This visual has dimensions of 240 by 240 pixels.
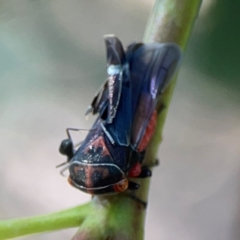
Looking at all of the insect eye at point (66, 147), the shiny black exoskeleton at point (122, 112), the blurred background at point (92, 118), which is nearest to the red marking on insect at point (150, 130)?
the shiny black exoskeleton at point (122, 112)

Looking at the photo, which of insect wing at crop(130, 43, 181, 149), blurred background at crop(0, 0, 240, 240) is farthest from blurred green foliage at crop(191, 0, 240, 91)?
insect wing at crop(130, 43, 181, 149)

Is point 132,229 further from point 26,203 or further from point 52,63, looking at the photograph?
point 52,63

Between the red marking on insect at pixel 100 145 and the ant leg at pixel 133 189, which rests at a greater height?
the red marking on insect at pixel 100 145

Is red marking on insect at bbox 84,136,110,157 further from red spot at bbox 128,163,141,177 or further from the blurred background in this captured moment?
the blurred background

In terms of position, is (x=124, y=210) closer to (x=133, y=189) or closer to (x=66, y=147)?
(x=133, y=189)

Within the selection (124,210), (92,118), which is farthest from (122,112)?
(92,118)

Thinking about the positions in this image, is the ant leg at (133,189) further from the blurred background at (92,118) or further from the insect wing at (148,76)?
the blurred background at (92,118)

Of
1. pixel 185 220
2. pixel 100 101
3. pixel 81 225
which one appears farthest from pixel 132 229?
pixel 185 220
